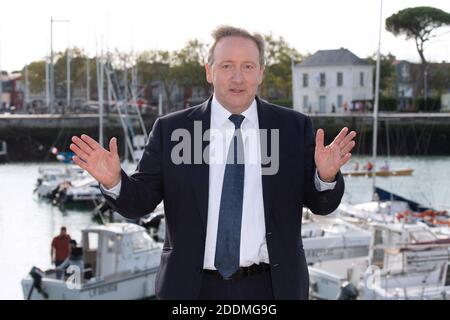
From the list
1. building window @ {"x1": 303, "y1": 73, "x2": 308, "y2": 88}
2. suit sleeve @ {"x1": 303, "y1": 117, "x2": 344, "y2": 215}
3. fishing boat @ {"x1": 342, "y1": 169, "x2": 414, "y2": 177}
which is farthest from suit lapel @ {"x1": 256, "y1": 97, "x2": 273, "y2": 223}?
building window @ {"x1": 303, "y1": 73, "x2": 308, "y2": 88}

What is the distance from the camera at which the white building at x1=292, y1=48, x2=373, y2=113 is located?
60219 mm

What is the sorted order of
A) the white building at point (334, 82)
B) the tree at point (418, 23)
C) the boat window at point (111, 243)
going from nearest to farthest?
the boat window at point (111, 243), the tree at point (418, 23), the white building at point (334, 82)

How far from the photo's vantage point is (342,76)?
60781 mm

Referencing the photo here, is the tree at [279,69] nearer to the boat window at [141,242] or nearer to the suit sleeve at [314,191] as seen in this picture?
the boat window at [141,242]

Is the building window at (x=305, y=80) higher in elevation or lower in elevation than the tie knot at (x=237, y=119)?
higher

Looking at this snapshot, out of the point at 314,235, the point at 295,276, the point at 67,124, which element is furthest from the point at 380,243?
the point at 67,124

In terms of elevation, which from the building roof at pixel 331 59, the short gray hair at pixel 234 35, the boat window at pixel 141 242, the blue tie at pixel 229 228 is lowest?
the boat window at pixel 141 242

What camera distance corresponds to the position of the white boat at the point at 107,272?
48.4 feet

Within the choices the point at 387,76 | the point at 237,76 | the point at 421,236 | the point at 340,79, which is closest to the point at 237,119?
the point at 237,76

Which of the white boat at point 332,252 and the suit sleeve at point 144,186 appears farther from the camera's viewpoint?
the white boat at point 332,252

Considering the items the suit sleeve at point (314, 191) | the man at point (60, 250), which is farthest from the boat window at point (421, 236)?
the suit sleeve at point (314, 191)

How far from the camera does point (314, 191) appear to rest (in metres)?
3.11

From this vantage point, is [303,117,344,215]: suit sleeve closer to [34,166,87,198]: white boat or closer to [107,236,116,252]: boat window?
[107,236,116,252]: boat window
